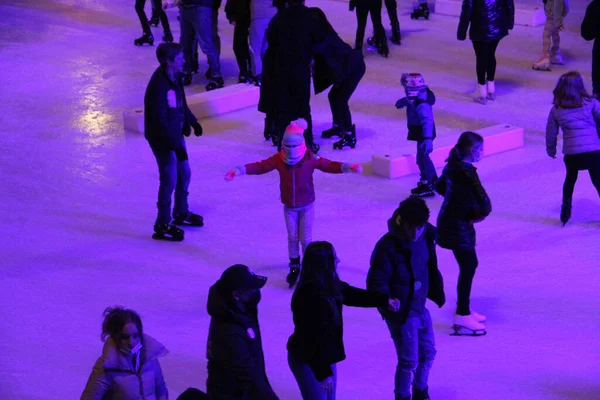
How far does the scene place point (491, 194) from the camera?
8250 mm

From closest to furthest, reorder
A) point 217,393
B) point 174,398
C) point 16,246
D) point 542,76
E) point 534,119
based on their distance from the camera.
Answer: point 217,393 < point 174,398 < point 16,246 < point 534,119 < point 542,76

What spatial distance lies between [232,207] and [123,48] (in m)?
5.87

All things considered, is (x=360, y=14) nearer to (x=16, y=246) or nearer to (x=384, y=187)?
(x=384, y=187)

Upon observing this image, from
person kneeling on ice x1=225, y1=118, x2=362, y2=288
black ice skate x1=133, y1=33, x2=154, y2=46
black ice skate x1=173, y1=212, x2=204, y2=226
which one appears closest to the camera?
person kneeling on ice x1=225, y1=118, x2=362, y2=288

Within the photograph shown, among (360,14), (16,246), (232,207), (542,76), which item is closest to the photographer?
(16,246)

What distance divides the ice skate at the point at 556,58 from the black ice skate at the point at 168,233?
588 cm

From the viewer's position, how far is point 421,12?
1390cm

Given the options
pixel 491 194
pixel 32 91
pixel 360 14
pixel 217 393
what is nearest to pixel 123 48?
pixel 32 91

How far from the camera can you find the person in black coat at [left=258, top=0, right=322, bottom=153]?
854cm

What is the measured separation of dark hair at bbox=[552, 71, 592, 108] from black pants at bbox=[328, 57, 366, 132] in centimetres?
225

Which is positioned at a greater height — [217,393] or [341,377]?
[217,393]

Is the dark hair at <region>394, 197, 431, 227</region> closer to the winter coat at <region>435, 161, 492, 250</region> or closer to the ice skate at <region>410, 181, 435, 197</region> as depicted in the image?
the winter coat at <region>435, 161, 492, 250</region>

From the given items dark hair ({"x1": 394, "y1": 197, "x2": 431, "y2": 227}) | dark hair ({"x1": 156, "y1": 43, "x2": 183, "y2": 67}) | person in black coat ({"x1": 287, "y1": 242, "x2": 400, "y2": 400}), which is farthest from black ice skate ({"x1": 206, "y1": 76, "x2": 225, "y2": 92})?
person in black coat ({"x1": 287, "y1": 242, "x2": 400, "y2": 400})

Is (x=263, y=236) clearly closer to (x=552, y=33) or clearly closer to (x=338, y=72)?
(x=338, y=72)
